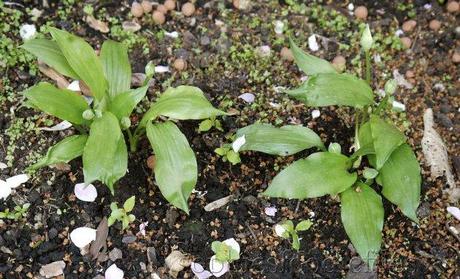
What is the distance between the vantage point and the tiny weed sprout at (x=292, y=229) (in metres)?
2.41

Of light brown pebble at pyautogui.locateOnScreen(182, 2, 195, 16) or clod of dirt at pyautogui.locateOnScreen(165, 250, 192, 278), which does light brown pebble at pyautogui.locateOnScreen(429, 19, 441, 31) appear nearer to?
light brown pebble at pyautogui.locateOnScreen(182, 2, 195, 16)

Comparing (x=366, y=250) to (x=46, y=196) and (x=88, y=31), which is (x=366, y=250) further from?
(x=88, y=31)

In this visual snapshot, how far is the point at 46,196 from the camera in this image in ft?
7.97

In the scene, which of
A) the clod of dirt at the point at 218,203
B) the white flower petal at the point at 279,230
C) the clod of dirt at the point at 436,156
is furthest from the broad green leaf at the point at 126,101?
the clod of dirt at the point at 436,156

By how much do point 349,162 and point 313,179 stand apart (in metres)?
0.23

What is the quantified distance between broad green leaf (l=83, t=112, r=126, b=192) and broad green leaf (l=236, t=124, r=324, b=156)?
54cm

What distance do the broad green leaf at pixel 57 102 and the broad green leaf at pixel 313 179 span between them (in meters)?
0.81

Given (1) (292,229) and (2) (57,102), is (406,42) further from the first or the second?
(2) (57,102)

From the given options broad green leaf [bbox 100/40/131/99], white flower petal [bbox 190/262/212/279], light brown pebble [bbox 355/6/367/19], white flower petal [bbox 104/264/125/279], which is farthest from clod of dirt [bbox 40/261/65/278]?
light brown pebble [bbox 355/6/367/19]

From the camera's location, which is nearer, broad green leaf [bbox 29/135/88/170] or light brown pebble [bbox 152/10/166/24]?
broad green leaf [bbox 29/135/88/170]

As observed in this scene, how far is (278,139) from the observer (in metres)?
2.43

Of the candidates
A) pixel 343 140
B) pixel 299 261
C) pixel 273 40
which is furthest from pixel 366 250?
pixel 273 40

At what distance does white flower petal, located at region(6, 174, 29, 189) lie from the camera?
2418 millimetres

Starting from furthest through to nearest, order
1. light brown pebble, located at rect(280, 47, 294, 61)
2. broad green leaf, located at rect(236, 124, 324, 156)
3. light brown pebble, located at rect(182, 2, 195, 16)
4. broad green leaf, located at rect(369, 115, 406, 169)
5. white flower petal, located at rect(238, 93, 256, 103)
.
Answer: light brown pebble, located at rect(182, 2, 195, 16) → light brown pebble, located at rect(280, 47, 294, 61) → white flower petal, located at rect(238, 93, 256, 103) → broad green leaf, located at rect(236, 124, 324, 156) → broad green leaf, located at rect(369, 115, 406, 169)
